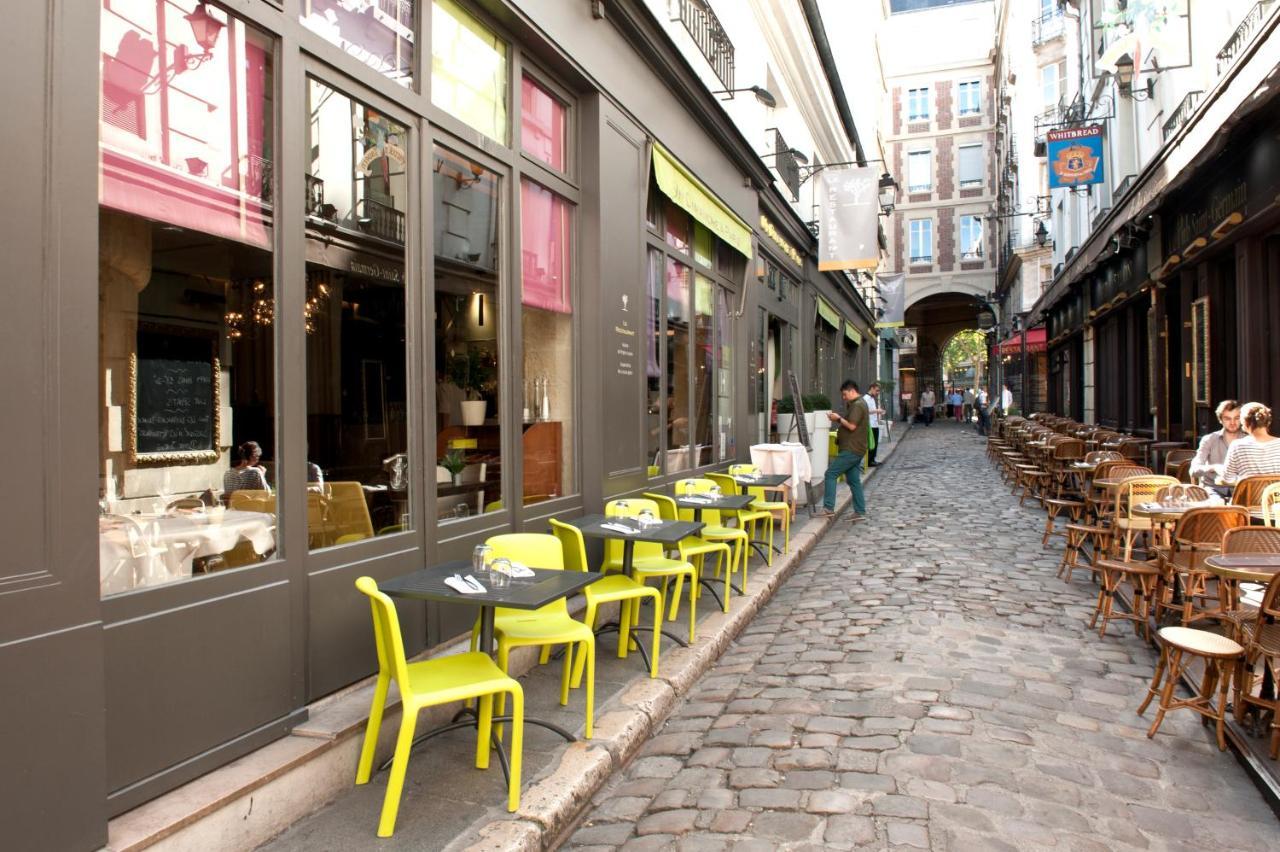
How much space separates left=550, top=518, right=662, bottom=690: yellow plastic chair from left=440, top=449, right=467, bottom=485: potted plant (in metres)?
0.64

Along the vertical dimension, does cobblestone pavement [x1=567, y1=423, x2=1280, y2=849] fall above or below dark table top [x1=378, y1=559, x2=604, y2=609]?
below

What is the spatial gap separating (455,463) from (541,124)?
2.76 m

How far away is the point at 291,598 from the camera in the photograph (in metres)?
3.50

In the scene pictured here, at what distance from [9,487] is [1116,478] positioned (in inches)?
313

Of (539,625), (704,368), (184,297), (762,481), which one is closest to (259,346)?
(184,297)

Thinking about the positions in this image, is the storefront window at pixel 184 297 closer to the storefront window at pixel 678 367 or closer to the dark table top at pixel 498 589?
the dark table top at pixel 498 589

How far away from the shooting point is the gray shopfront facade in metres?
2.47

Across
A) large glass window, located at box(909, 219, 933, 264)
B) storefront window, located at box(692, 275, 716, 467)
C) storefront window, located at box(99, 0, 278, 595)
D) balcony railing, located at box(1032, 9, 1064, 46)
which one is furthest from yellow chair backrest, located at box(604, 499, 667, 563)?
large glass window, located at box(909, 219, 933, 264)

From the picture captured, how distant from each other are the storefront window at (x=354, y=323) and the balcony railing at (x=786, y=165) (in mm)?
10067

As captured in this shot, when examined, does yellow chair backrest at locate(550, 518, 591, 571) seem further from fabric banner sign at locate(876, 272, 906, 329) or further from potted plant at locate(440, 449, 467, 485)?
fabric banner sign at locate(876, 272, 906, 329)

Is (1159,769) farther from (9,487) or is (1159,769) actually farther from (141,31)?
(141,31)

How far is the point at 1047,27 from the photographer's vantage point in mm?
26328

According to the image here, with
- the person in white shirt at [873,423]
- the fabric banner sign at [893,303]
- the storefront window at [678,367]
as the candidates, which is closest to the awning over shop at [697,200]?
the storefront window at [678,367]

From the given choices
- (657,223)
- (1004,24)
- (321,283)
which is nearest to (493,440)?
(321,283)
